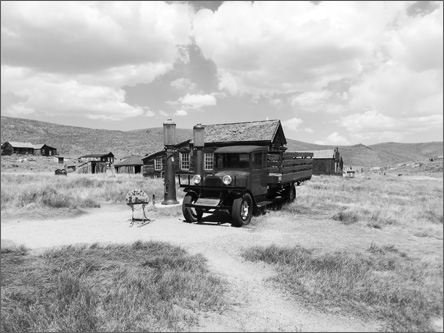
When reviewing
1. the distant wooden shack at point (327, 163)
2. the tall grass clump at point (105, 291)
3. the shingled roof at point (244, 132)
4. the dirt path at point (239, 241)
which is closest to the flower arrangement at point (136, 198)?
the dirt path at point (239, 241)

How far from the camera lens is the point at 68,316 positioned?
394 cm

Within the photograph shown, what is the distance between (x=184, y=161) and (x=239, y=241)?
25.4 m

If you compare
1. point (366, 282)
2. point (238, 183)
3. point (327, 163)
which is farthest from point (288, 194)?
point (327, 163)

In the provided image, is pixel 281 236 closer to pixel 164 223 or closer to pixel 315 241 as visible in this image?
pixel 315 241

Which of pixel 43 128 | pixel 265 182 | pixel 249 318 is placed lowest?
pixel 249 318

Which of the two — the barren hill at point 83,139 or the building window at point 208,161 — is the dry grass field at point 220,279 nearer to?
the building window at point 208,161

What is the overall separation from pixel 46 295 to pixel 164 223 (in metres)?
5.74

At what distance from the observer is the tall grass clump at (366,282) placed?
14.1ft

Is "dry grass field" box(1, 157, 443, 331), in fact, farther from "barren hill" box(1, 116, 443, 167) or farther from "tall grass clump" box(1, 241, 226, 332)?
"barren hill" box(1, 116, 443, 167)

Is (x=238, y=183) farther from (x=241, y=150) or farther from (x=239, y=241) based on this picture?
(x=239, y=241)

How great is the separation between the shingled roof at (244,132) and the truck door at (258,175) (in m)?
15.5

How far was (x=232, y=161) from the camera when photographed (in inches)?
456

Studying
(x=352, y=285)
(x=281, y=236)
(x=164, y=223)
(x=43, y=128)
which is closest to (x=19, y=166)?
(x=164, y=223)

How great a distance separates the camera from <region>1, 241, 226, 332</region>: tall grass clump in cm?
391
